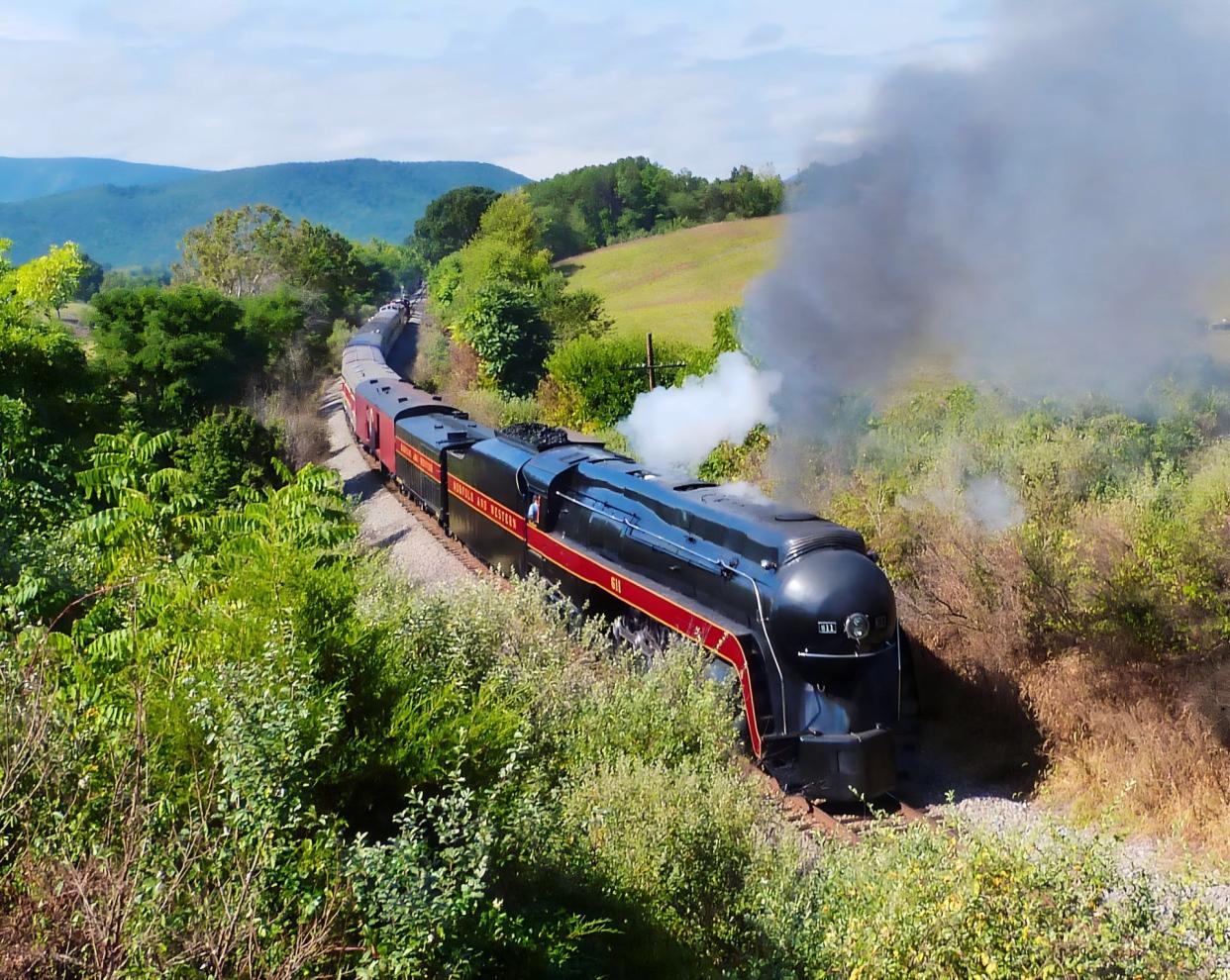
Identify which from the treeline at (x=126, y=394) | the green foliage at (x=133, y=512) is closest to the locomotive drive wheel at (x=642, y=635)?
the treeline at (x=126, y=394)

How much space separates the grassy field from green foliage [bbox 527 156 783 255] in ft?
8.41

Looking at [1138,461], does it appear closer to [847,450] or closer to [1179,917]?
[847,450]

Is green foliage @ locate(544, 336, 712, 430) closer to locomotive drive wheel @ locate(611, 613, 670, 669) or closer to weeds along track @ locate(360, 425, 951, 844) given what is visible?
locomotive drive wheel @ locate(611, 613, 670, 669)

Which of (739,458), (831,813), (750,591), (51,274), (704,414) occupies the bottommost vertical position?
(831,813)

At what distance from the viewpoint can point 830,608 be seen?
11.3 m

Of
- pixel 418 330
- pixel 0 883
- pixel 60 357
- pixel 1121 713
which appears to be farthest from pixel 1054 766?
pixel 418 330

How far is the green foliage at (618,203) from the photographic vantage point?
84375 millimetres

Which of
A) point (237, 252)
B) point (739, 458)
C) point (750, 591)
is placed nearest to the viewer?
point (750, 591)

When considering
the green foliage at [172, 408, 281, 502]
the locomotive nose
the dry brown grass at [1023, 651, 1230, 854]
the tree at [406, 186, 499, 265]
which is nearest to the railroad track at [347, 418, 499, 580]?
the green foliage at [172, 408, 281, 502]

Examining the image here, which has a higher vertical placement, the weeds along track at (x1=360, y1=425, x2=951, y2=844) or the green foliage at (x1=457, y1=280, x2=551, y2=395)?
the green foliage at (x1=457, y1=280, x2=551, y2=395)

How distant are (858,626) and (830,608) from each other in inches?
15.3

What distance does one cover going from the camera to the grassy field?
53844 millimetres

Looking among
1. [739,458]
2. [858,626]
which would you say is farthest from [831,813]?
[739,458]

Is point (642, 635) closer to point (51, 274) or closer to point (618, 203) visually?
point (51, 274)
